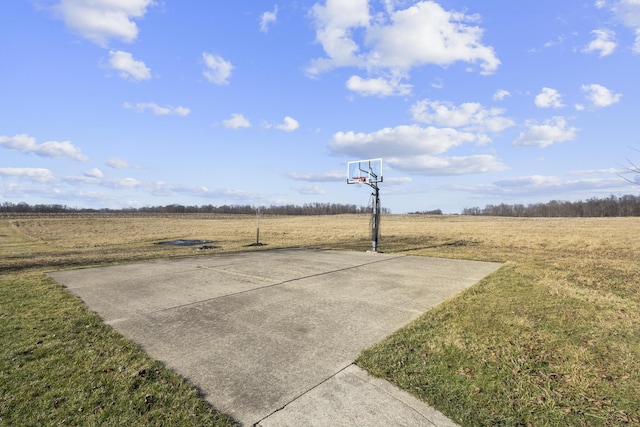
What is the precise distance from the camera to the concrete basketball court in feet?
9.63

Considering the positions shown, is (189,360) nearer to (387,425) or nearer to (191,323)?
(191,323)

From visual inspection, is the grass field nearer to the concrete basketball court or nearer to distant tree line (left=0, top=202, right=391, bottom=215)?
the concrete basketball court

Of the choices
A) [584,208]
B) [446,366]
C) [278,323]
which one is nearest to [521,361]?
[446,366]

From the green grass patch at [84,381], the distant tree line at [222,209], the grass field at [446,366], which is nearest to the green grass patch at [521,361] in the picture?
the grass field at [446,366]

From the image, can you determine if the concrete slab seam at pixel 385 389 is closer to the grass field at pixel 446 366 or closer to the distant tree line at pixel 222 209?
the grass field at pixel 446 366

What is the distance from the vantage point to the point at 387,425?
2.65 meters

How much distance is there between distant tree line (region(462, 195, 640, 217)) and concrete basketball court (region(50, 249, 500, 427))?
4888 inches

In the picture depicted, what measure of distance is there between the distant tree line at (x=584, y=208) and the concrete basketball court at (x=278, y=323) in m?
124

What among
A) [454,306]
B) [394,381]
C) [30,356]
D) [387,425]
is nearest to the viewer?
[387,425]

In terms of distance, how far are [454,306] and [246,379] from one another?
4.02 metres

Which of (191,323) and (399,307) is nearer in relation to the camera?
(191,323)

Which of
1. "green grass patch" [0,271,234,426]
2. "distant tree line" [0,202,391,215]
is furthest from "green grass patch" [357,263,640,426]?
"distant tree line" [0,202,391,215]

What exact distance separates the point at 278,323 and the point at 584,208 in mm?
136546

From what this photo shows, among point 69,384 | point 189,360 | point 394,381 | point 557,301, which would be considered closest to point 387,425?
point 394,381
